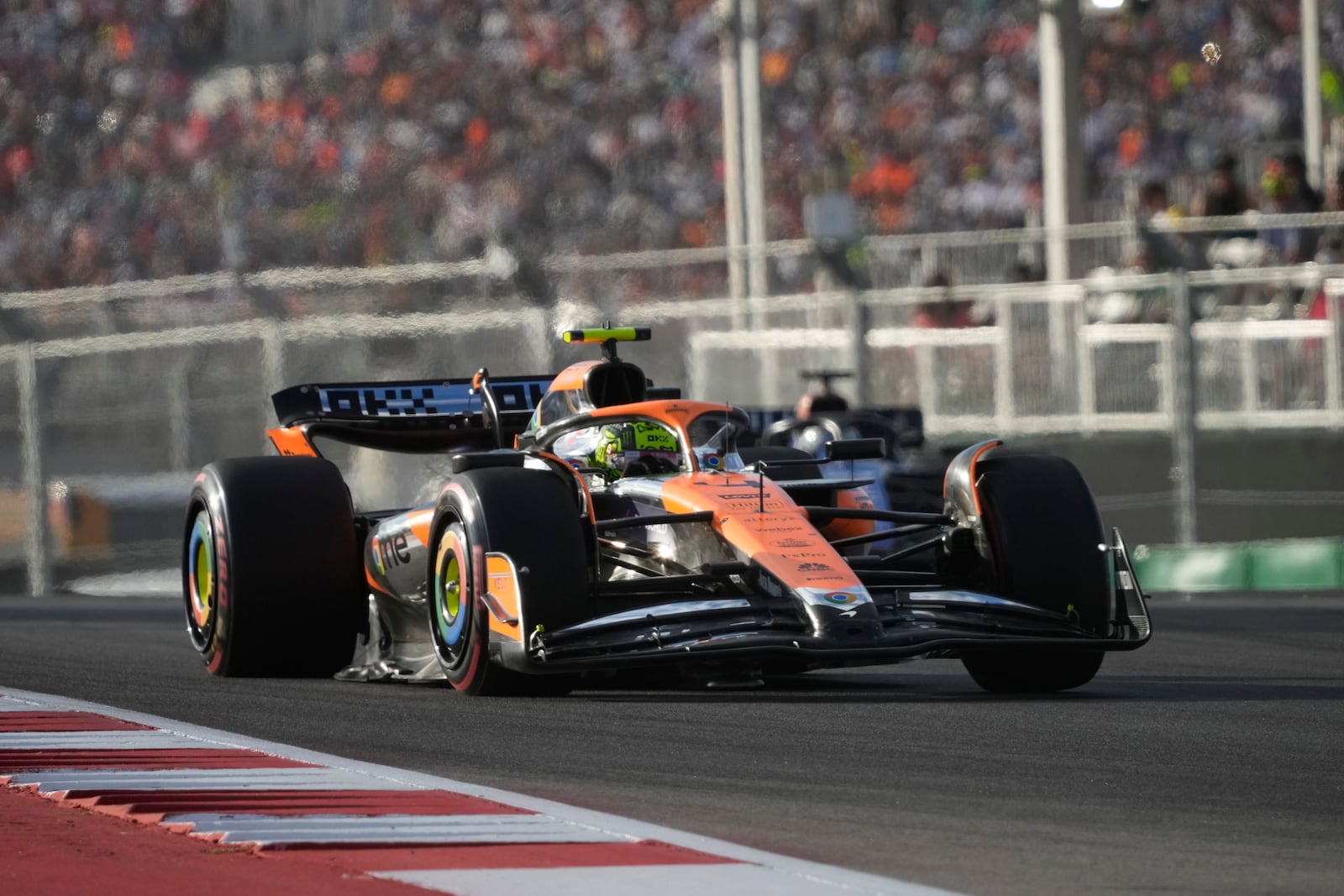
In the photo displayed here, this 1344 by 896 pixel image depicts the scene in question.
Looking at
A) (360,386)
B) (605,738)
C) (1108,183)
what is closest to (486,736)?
(605,738)

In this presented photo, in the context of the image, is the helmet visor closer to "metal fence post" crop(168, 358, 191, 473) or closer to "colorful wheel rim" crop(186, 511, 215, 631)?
"colorful wheel rim" crop(186, 511, 215, 631)

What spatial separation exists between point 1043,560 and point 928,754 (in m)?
1.77

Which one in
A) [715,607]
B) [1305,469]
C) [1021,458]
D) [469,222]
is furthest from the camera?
[469,222]

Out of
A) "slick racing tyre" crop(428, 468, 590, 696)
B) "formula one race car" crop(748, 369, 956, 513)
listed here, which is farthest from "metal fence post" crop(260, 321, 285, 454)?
"slick racing tyre" crop(428, 468, 590, 696)

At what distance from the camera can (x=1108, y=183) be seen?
23.6 metres

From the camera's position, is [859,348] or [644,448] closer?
[644,448]

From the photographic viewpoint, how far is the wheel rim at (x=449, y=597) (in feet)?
24.9

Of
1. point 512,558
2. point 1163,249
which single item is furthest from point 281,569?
point 1163,249

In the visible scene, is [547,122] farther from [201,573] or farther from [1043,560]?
[1043,560]

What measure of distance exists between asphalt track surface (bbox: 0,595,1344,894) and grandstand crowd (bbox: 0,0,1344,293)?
1564 centimetres

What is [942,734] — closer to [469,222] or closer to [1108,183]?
[1108,183]

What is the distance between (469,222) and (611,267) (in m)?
12.2

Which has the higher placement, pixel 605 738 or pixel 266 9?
pixel 266 9

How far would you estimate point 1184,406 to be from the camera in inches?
542
